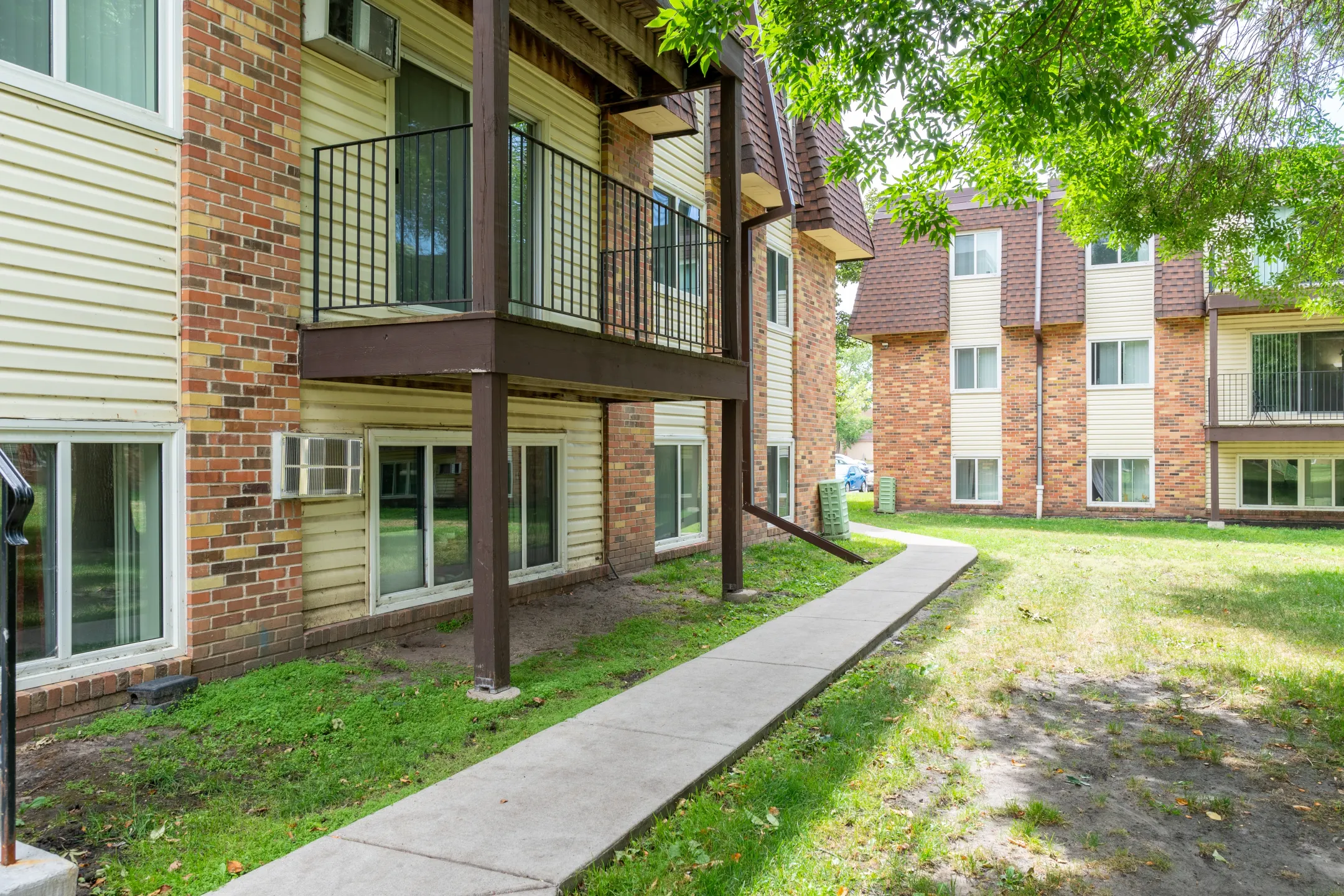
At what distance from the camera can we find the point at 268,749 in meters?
4.47

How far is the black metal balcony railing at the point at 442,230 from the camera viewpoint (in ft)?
20.5

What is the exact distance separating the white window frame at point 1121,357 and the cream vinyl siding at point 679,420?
508 inches

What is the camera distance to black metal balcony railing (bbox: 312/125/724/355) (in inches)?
246

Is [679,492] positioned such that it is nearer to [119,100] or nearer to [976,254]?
[119,100]

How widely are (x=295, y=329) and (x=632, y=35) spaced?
14.1 ft

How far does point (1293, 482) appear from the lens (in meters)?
19.6

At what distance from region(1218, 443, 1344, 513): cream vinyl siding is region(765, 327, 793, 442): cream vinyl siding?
Answer: 36.5 ft

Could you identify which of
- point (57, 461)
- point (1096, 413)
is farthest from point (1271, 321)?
point (57, 461)

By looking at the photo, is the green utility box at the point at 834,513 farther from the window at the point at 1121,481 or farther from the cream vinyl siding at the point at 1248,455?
the cream vinyl siding at the point at 1248,455

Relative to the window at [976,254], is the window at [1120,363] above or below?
below

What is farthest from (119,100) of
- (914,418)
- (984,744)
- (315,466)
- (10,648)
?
(914,418)

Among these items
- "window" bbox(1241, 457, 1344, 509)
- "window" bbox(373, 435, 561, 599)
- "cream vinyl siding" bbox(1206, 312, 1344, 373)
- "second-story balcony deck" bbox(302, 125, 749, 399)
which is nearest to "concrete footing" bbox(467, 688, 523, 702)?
"window" bbox(373, 435, 561, 599)

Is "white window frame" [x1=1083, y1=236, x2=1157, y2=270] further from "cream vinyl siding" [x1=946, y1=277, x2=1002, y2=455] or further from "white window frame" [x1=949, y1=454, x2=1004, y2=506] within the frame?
"white window frame" [x1=949, y1=454, x2=1004, y2=506]

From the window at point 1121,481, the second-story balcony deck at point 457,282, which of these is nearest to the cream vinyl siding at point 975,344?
the window at point 1121,481
